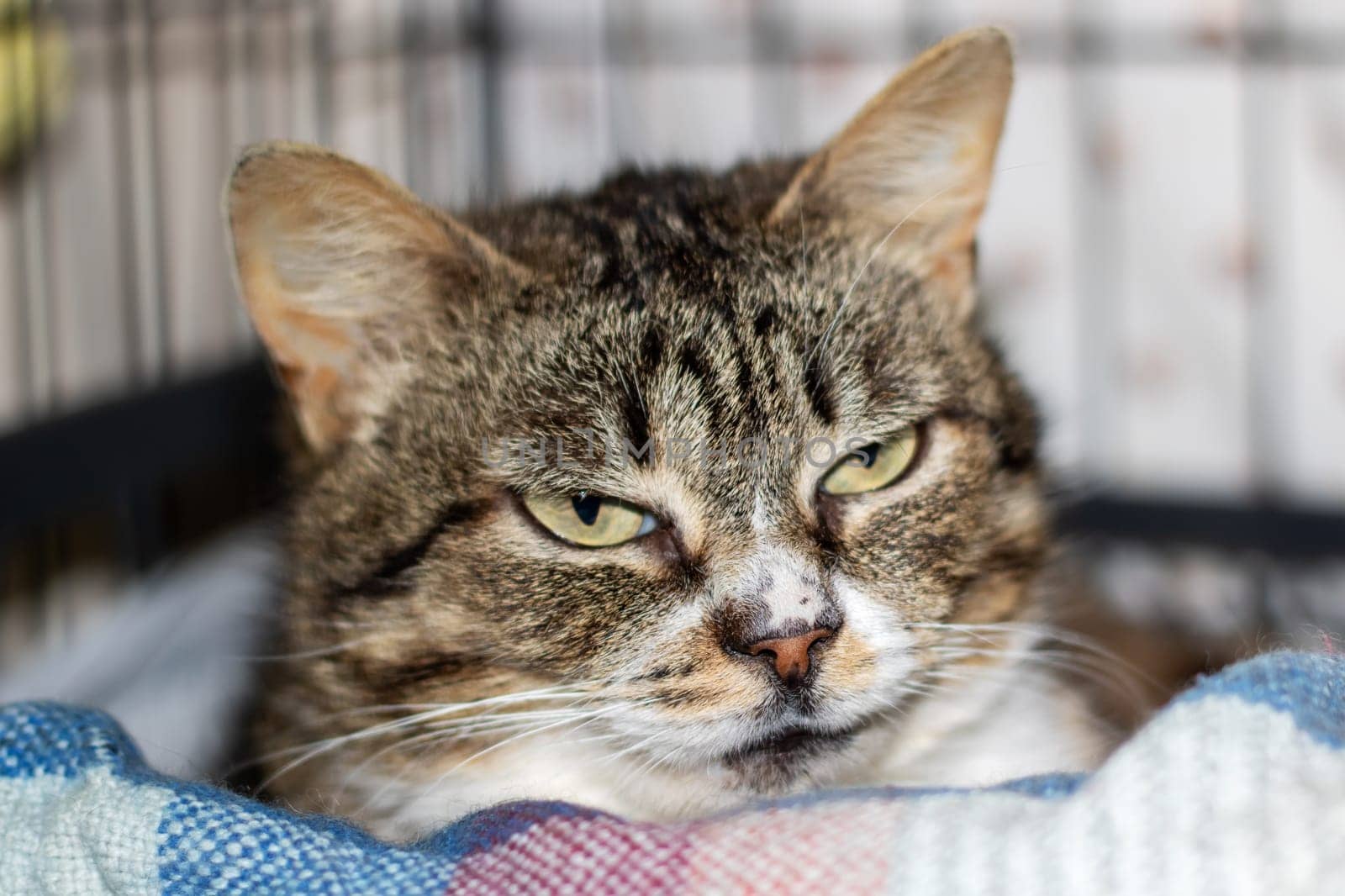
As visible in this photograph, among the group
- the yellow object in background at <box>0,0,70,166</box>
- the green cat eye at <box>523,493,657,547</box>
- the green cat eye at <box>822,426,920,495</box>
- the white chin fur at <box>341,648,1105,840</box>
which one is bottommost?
the white chin fur at <box>341,648,1105,840</box>

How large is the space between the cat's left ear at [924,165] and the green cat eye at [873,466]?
0.62ft

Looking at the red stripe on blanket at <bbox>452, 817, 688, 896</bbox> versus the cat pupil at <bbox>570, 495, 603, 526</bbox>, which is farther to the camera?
the cat pupil at <bbox>570, 495, 603, 526</bbox>

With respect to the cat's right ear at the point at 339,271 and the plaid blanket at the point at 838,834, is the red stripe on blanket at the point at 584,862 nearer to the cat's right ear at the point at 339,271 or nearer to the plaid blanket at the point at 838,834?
the plaid blanket at the point at 838,834

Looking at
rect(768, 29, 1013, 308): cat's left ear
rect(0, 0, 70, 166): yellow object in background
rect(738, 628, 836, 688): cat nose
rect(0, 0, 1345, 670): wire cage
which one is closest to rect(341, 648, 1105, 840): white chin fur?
rect(738, 628, 836, 688): cat nose

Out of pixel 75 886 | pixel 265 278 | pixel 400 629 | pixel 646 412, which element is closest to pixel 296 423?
pixel 265 278

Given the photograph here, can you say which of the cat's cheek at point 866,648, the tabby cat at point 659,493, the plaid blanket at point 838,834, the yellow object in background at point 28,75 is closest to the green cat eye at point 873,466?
the tabby cat at point 659,493

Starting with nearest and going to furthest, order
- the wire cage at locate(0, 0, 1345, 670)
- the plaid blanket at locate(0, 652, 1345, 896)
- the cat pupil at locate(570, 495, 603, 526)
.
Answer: the plaid blanket at locate(0, 652, 1345, 896) → the cat pupil at locate(570, 495, 603, 526) → the wire cage at locate(0, 0, 1345, 670)

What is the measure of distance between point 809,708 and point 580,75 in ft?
6.54

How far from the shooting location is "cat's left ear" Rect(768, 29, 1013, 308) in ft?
3.61

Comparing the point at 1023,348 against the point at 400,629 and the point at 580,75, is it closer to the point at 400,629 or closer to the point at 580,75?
the point at 580,75

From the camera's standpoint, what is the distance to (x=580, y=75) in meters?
2.64

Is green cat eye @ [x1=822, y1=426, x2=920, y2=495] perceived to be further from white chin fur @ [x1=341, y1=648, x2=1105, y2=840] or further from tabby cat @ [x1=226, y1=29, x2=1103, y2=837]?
white chin fur @ [x1=341, y1=648, x2=1105, y2=840]

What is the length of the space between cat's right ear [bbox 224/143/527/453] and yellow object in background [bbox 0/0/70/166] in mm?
898

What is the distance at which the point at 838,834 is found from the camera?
29.2 inches
